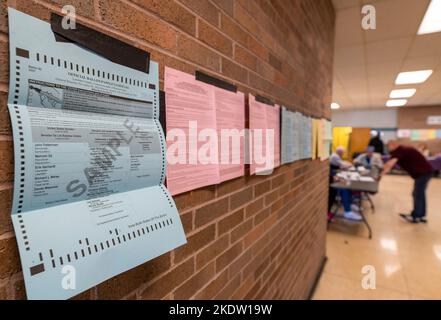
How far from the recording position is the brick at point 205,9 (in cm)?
64

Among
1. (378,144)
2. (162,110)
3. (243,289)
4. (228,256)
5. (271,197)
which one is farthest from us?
(378,144)

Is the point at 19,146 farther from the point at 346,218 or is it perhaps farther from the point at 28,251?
the point at 346,218

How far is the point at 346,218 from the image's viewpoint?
373 cm

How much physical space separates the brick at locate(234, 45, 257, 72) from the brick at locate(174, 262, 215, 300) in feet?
2.65

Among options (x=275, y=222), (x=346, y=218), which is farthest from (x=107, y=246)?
(x=346, y=218)

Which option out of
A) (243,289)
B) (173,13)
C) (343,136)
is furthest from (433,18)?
(343,136)

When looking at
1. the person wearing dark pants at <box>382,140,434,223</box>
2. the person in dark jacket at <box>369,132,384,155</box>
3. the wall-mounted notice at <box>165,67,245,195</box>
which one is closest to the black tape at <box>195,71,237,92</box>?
the wall-mounted notice at <box>165,67,245,195</box>

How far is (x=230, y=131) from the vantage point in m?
0.84

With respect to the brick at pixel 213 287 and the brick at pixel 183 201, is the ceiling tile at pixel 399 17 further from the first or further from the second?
the brick at pixel 213 287

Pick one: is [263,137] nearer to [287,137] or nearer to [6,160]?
[287,137]

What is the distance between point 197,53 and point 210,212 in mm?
532

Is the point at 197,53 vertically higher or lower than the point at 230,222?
higher

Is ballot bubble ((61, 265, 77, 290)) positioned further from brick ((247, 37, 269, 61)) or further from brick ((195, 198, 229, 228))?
brick ((247, 37, 269, 61))
